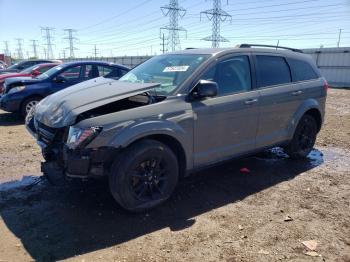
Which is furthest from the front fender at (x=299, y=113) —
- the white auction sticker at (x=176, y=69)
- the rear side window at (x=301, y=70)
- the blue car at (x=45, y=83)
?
the blue car at (x=45, y=83)

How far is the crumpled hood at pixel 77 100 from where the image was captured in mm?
3803

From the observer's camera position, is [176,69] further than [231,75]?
No

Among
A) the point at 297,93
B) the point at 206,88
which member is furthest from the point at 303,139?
the point at 206,88

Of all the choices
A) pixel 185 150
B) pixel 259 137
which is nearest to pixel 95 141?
pixel 185 150

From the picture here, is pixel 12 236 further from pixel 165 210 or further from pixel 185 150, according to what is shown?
pixel 185 150

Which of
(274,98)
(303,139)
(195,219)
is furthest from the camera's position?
(303,139)

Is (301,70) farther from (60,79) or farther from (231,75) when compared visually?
(60,79)

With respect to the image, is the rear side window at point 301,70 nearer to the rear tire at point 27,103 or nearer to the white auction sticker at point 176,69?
the white auction sticker at point 176,69

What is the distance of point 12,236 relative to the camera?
355 centimetres

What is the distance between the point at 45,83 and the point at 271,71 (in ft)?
20.8

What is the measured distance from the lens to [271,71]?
5355mm

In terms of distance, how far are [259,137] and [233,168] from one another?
0.83m

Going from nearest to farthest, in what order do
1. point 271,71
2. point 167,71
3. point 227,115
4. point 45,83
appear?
point 227,115, point 167,71, point 271,71, point 45,83

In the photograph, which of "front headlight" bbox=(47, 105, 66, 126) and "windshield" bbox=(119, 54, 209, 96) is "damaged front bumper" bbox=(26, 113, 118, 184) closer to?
"front headlight" bbox=(47, 105, 66, 126)
